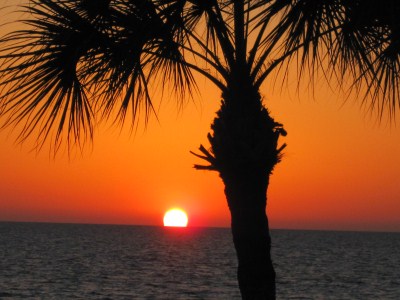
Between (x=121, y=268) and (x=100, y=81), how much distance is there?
182 ft

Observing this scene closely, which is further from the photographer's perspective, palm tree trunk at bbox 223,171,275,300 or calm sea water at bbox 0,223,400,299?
calm sea water at bbox 0,223,400,299

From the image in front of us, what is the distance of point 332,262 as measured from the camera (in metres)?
79.6

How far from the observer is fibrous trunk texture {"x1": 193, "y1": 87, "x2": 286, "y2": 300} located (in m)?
9.02

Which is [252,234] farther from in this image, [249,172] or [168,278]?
[168,278]

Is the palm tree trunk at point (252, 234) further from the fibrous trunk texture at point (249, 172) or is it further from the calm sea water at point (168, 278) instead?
the calm sea water at point (168, 278)

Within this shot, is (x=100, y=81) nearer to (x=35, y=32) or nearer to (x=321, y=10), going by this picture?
(x=35, y=32)

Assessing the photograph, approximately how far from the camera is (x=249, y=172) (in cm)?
905

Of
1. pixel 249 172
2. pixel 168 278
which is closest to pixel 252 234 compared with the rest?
pixel 249 172

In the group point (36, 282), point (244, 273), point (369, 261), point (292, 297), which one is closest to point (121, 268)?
point (36, 282)

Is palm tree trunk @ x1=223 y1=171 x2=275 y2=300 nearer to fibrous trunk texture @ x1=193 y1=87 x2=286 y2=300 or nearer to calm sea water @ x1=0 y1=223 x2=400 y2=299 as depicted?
fibrous trunk texture @ x1=193 y1=87 x2=286 y2=300

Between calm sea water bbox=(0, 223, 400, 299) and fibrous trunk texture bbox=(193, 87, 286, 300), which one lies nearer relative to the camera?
fibrous trunk texture bbox=(193, 87, 286, 300)

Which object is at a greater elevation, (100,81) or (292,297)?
(100,81)

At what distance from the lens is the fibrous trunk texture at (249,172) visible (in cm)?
902

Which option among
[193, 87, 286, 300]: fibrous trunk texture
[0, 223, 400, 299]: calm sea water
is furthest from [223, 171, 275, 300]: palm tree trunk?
[0, 223, 400, 299]: calm sea water
